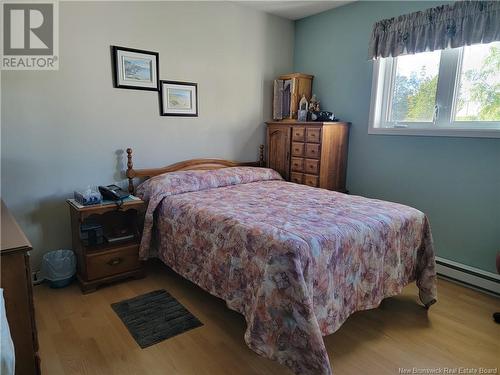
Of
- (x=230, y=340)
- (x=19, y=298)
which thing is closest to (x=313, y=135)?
(x=230, y=340)

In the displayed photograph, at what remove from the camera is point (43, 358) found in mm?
1765

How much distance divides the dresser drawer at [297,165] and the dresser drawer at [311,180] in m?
0.10

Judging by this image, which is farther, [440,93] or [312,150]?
[312,150]

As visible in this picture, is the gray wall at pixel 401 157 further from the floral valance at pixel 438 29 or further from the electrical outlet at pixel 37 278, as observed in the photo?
the electrical outlet at pixel 37 278

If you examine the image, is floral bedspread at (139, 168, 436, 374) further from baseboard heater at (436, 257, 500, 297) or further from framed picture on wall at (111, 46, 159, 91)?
framed picture on wall at (111, 46, 159, 91)

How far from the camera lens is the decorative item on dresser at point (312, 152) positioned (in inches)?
130

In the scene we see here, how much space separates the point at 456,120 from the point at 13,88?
3516 mm

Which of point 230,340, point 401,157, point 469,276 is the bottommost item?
point 230,340

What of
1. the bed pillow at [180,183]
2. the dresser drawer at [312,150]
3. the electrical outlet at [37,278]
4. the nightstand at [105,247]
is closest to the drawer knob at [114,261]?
the nightstand at [105,247]

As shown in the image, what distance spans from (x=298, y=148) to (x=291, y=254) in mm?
2100

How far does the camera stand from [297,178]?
11.7 feet

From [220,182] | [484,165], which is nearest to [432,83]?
[484,165]

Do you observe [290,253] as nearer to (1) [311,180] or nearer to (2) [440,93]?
(1) [311,180]

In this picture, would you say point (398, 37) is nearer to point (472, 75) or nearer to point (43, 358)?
point (472, 75)
